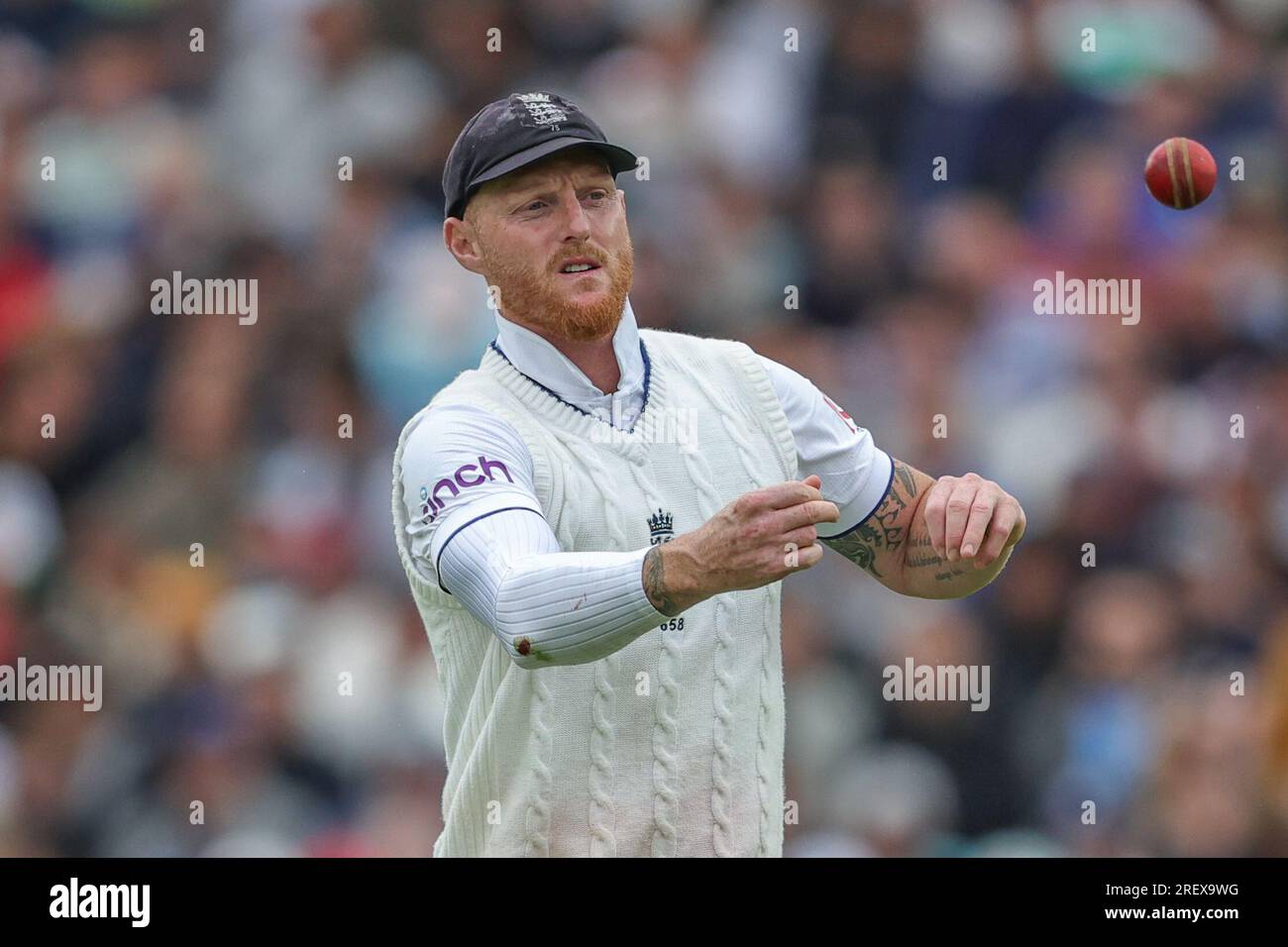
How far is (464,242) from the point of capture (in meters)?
4.19

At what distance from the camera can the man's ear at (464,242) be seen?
4137 millimetres

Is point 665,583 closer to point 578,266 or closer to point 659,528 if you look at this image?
point 659,528

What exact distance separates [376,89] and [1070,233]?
9.42ft

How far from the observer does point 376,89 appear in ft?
26.9

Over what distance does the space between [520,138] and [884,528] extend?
3.65ft

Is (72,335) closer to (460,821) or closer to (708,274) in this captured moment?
(708,274)

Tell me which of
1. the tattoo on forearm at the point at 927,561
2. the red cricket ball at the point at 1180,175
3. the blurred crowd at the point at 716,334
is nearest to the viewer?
the tattoo on forearm at the point at 927,561

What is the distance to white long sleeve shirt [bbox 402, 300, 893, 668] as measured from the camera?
3371mm

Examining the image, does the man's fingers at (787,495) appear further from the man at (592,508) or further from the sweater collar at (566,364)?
the sweater collar at (566,364)

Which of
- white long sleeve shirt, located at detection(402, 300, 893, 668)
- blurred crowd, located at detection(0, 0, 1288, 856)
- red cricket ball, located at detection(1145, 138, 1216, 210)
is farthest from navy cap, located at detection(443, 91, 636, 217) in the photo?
blurred crowd, located at detection(0, 0, 1288, 856)

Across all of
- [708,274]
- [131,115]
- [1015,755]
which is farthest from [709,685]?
[131,115]

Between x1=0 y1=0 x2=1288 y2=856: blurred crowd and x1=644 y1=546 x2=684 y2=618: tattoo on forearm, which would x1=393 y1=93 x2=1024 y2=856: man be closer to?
x1=644 y1=546 x2=684 y2=618: tattoo on forearm

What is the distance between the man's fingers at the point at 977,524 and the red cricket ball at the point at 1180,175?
2.19 meters

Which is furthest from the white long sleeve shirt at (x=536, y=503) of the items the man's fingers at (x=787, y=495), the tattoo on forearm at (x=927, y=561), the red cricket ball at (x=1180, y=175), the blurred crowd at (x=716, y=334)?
the blurred crowd at (x=716, y=334)
